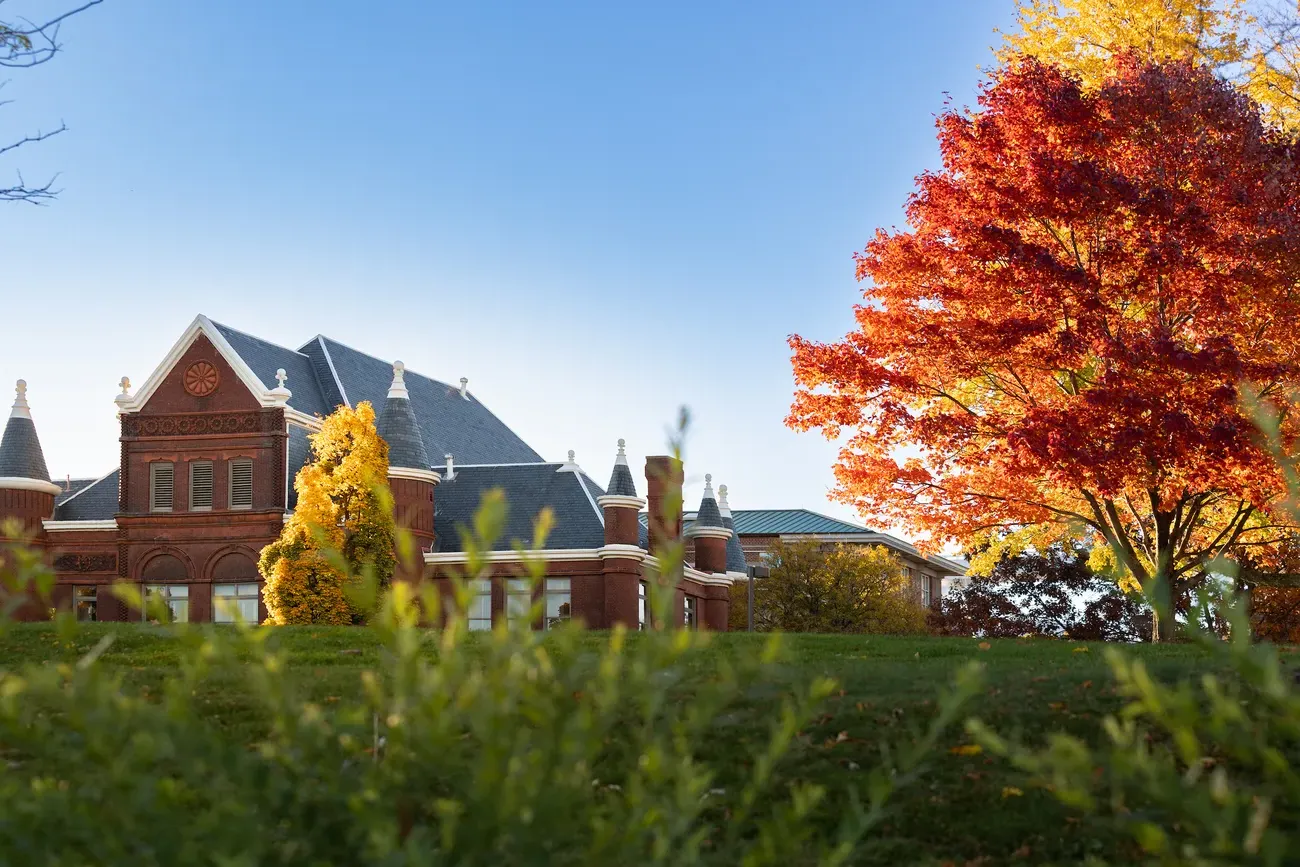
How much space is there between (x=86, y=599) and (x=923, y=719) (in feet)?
118

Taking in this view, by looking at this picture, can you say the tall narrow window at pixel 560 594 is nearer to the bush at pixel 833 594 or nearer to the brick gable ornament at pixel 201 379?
the bush at pixel 833 594

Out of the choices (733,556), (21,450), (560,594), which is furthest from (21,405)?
(733,556)

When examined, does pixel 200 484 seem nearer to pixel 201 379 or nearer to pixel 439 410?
pixel 201 379

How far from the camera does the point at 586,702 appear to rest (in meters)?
4.59

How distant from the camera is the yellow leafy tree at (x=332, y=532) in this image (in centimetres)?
3456

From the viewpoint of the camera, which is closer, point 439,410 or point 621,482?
point 621,482

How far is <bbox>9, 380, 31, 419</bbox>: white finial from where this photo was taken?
42.0 m

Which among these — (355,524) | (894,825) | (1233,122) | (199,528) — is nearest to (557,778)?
(894,825)

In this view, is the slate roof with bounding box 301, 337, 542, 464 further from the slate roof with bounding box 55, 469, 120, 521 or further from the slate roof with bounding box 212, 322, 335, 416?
the slate roof with bounding box 55, 469, 120, 521

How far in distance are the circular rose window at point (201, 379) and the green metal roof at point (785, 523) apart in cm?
3481

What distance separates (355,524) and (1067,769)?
32.7m

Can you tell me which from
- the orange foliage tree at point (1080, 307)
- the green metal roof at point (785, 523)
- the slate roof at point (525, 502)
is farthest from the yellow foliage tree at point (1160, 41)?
the green metal roof at point (785, 523)

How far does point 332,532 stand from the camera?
112ft

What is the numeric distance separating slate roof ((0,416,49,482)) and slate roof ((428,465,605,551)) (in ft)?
37.7
